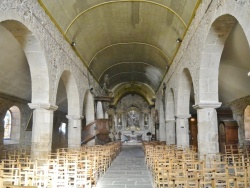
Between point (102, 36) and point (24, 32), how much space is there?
740cm

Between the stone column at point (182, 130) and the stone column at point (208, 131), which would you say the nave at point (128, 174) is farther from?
the stone column at point (182, 130)

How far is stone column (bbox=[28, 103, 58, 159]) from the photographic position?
375 inches

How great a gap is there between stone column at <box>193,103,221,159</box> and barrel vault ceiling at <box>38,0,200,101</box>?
395 centimetres

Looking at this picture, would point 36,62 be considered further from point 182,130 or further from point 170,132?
point 170,132

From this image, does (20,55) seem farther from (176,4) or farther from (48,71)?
(176,4)

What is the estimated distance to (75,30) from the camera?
41.6 feet

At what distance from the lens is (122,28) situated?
14.9 m

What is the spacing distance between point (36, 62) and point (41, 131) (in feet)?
8.81

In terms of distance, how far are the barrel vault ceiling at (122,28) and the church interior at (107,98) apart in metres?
0.07

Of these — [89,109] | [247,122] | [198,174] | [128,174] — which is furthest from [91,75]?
[198,174]

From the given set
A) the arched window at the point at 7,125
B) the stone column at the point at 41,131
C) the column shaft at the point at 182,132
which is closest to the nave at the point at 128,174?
the stone column at the point at 41,131

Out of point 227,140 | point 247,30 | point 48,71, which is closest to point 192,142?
Result: point 227,140

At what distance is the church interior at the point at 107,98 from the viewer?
6.41m

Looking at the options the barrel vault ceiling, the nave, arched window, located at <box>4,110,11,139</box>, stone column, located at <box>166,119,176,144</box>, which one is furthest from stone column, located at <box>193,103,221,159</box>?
arched window, located at <box>4,110,11,139</box>
